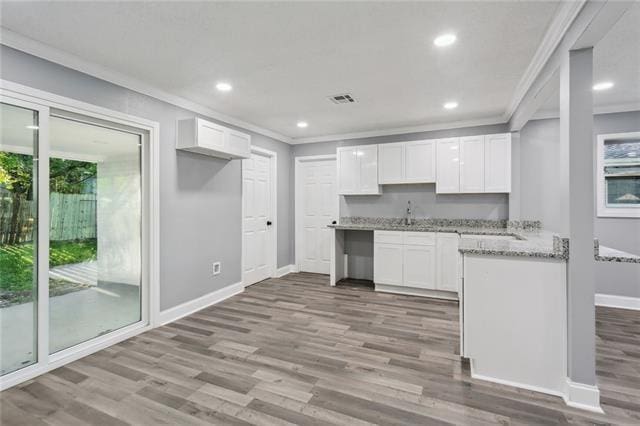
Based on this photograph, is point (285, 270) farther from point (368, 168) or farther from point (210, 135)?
point (210, 135)

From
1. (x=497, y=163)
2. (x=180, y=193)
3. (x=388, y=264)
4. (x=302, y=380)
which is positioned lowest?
(x=302, y=380)

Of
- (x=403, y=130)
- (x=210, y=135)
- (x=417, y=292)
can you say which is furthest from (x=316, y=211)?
(x=210, y=135)

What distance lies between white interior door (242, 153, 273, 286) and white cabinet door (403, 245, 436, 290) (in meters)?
2.38

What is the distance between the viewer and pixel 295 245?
19.2ft

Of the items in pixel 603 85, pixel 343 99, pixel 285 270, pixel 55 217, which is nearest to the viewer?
A: pixel 55 217

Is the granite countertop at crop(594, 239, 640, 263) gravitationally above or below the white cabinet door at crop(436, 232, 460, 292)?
above

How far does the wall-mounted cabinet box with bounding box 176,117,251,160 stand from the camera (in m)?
3.40

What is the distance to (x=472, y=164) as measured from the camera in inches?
169

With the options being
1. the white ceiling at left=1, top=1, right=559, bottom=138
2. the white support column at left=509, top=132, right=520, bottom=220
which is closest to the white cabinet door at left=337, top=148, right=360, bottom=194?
the white ceiling at left=1, top=1, right=559, bottom=138

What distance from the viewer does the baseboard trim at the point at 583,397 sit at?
1909mm

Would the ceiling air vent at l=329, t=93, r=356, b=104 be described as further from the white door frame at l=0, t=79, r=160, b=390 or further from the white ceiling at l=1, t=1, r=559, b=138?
the white door frame at l=0, t=79, r=160, b=390

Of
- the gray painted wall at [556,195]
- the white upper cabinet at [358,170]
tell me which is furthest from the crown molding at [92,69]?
the gray painted wall at [556,195]

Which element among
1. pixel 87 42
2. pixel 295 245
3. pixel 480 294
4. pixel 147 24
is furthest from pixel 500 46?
pixel 295 245

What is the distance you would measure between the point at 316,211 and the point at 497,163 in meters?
3.06
